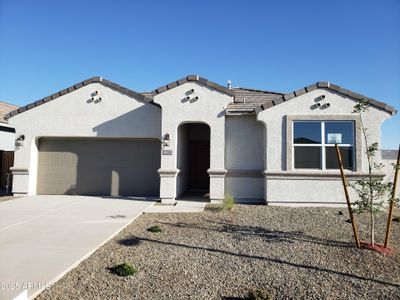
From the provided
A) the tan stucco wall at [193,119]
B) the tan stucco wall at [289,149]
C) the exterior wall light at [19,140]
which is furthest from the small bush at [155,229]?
the exterior wall light at [19,140]

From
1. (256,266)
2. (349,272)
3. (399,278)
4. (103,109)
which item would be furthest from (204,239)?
(103,109)

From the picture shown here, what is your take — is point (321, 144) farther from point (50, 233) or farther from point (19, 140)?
point (19, 140)

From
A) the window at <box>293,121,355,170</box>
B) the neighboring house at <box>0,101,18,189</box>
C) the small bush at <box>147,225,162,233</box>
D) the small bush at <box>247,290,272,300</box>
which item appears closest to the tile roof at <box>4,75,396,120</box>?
the window at <box>293,121,355,170</box>

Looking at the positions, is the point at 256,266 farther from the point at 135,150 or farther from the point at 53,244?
the point at 135,150

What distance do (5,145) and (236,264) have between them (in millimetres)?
19340

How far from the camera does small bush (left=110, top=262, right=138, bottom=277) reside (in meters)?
4.63

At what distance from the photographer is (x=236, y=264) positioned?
16.9 feet

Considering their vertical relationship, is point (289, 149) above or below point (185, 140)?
below

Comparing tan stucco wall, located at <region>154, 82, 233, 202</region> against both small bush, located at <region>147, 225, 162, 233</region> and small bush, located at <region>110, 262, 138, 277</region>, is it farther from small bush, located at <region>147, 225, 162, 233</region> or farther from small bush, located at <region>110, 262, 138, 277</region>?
small bush, located at <region>110, 262, 138, 277</region>

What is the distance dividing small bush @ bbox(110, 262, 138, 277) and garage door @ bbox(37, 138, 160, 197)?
317 inches

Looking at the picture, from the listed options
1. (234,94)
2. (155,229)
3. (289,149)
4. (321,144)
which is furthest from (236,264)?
(234,94)

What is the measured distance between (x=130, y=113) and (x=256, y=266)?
940 centimetres

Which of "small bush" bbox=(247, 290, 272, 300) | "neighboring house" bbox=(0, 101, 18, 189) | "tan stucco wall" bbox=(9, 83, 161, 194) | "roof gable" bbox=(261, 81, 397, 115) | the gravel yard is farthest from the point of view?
"neighboring house" bbox=(0, 101, 18, 189)

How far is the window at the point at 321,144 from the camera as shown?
10633 mm
